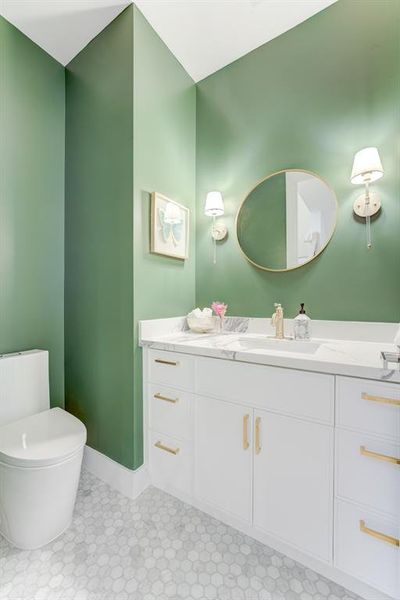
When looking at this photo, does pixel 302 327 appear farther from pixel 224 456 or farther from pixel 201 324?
pixel 224 456

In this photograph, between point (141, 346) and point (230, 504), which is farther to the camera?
point (141, 346)

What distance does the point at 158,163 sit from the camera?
65.3 inches

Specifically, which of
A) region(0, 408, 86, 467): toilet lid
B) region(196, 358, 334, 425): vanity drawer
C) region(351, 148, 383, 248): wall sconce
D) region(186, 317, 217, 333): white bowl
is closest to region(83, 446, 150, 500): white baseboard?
region(0, 408, 86, 467): toilet lid

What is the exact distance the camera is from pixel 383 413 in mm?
881

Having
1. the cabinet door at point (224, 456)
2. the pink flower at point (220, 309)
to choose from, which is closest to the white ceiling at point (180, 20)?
the pink flower at point (220, 309)

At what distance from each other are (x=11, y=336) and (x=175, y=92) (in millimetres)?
2017

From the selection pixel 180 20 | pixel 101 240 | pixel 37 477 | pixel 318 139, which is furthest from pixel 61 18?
pixel 37 477

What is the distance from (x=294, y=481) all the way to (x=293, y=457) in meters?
0.10

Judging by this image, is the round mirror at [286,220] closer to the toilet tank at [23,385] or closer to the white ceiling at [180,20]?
the white ceiling at [180,20]

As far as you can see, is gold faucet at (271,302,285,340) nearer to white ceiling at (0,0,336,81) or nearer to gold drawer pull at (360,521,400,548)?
gold drawer pull at (360,521,400,548)

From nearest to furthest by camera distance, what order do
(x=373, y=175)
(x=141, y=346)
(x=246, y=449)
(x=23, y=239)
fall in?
(x=246, y=449) → (x=373, y=175) → (x=141, y=346) → (x=23, y=239)

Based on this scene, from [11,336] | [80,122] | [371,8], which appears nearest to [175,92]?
[80,122]

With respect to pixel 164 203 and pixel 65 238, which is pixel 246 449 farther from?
pixel 65 238

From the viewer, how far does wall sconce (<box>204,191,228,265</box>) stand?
1.83 meters
